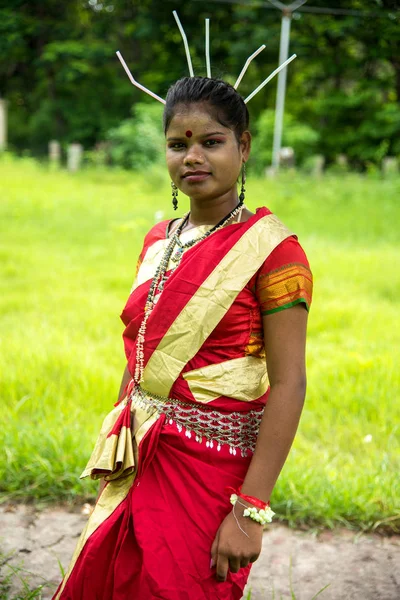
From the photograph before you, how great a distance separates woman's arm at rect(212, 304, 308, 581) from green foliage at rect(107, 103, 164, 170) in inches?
560

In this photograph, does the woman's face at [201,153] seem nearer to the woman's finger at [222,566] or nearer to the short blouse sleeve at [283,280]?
the short blouse sleeve at [283,280]

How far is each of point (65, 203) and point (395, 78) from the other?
12.5 metres

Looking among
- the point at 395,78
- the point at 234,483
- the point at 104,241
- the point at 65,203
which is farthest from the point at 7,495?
the point at 395,78

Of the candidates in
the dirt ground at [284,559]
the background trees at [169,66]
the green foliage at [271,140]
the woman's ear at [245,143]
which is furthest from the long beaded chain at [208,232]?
the background trees at [169,66]

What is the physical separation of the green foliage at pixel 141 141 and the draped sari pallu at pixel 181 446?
14.1m

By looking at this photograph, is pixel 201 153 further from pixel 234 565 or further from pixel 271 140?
pixel 271 140

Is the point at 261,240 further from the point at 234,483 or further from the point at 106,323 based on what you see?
the point at 106,323

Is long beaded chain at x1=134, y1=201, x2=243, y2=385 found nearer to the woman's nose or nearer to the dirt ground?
the woman's nose

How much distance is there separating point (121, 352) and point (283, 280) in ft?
9.06

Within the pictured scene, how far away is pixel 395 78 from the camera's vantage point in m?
18.9

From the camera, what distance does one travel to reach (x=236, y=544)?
4.65ft

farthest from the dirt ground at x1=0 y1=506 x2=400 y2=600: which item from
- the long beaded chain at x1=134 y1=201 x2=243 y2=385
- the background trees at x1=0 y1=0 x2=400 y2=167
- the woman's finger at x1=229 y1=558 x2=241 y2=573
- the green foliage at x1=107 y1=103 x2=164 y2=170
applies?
the background trees at x1=0 y1=0 x2=400 y2=167

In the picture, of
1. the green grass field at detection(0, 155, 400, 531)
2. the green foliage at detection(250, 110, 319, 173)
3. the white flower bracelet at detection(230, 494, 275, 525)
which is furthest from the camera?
Result: the green foliage at detection(250, 110, 319, 173)

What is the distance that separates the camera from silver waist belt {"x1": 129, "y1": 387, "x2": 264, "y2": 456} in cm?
152
